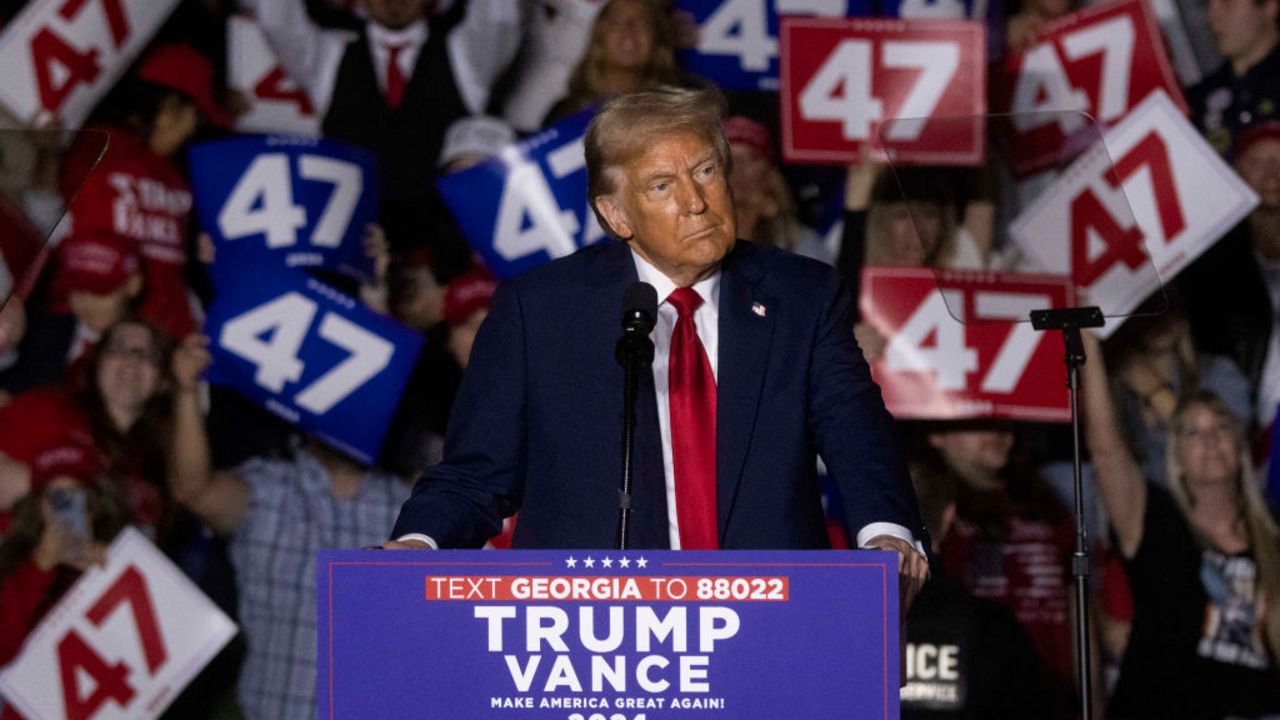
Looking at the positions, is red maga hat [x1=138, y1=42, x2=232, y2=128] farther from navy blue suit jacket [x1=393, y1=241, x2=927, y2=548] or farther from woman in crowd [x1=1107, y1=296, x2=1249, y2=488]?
navy blue suit jacket [x1=393, y1=241, x2=927, y2=548]

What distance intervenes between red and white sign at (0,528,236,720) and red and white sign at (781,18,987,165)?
2.21m

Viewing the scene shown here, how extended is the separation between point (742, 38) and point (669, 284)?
3.31m

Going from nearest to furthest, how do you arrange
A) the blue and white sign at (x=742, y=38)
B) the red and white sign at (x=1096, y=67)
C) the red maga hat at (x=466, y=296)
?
1. the red maga hat at (x=466, y=296)
2. the red and white sign at (x=1096, y=67)
3. the blue and white sign at (x=742, y=38)

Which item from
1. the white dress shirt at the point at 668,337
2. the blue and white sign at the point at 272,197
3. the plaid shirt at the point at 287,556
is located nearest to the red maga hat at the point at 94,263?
the blue and white sign at the point at 272,197

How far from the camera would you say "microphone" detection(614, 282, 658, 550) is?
201 centimetres

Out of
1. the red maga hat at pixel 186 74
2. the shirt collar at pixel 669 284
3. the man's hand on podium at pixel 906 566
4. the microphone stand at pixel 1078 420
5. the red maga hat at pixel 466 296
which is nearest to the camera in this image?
the man's hand on podium at pixel 906 566

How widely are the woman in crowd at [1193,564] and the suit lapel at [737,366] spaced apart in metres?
3.07

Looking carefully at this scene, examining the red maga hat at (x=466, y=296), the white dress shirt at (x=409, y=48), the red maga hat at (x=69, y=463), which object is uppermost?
the white dress shirt at (x=409, y=48)

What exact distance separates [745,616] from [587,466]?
19.6 inches

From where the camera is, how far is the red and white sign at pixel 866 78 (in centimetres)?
531

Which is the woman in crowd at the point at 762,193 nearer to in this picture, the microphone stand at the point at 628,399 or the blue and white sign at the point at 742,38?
the blue and white sign at the point at 742,38

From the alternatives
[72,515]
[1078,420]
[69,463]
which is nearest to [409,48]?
[69,463]

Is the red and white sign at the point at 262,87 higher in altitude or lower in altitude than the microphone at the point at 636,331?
higher

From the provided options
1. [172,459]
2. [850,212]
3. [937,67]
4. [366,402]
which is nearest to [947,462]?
[850,212]
